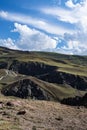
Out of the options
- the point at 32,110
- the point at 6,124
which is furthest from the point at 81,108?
the point at 6,124

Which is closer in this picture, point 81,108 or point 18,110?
point 18,110

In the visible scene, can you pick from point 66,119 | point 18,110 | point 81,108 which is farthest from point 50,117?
point 81,108

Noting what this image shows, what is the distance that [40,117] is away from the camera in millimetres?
29797

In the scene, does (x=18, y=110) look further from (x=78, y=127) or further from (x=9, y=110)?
(x=78, y=127)

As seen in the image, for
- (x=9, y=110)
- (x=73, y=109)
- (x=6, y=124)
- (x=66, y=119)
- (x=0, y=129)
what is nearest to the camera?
(x=0, y=129)

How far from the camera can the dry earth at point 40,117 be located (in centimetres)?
2677

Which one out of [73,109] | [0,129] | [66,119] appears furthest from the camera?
[73,109]

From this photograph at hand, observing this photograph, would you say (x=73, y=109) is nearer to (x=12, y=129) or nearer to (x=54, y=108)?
(x=54, y=108)

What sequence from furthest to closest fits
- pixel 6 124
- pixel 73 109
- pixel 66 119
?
pixel 73 109, pixel 66 119, pixel 6 124

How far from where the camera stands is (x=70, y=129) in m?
26.4

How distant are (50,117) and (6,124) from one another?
4.74 metres

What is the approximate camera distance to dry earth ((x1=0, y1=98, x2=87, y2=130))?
26.8 m

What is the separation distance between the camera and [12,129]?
2541 cm

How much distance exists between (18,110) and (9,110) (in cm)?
85
